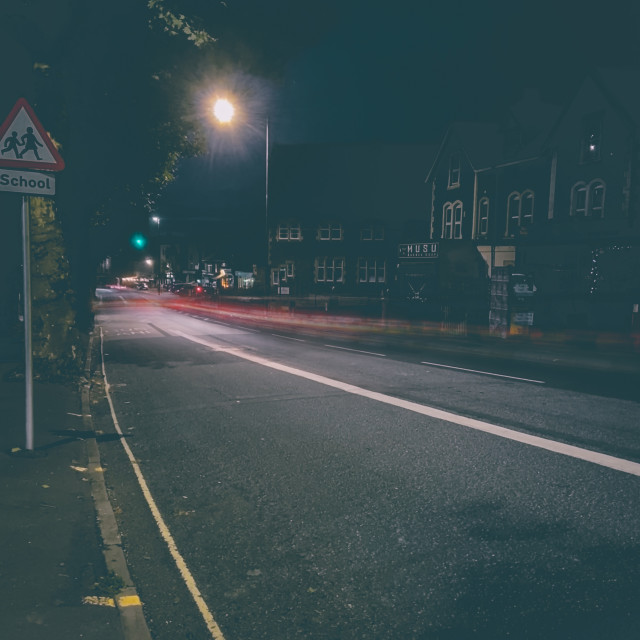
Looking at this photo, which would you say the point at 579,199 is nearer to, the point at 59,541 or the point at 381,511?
the point at 381,511

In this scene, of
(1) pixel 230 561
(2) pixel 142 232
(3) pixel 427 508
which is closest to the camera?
(1) pixel 230 561

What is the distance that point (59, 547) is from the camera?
3.93 m

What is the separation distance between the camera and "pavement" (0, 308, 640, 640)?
3090 mm

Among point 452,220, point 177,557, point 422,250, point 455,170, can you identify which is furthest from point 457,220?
point 177,557

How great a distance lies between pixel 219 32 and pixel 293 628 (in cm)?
1241

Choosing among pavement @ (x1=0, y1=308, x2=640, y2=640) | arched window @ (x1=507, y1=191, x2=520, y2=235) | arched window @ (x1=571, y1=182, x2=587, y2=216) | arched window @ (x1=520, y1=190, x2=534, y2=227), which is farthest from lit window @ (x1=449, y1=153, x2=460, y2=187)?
pavement @ (x1=0, y1=308, x2=640, y2=640)

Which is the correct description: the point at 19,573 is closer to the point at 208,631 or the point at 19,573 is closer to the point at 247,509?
the point at 208,631

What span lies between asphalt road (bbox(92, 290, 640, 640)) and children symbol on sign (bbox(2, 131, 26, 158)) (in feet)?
10.9

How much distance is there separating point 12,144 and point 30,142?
0.51 feet

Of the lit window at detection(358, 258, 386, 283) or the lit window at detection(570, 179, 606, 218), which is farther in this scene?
the lit window at detection(358, 258, 386, 283)

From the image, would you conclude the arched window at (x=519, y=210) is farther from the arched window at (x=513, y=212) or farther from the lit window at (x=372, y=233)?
the lit window at (x=372, y=233)

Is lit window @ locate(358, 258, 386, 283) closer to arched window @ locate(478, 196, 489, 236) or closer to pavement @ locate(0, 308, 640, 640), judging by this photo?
arched window @ locate(478, 196, 489, 236)

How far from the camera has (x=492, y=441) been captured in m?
6.70

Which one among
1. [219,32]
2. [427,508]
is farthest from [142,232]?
[427,508]
